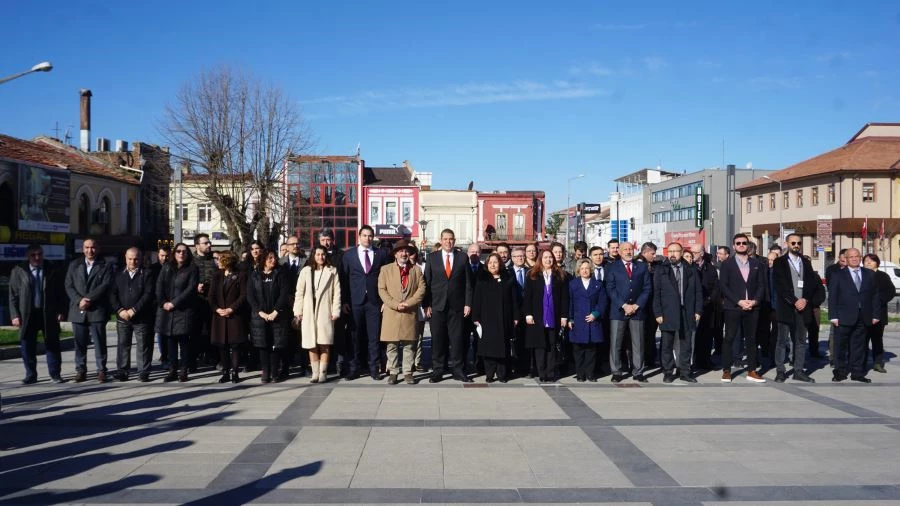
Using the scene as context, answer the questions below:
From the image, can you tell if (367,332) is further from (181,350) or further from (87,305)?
(87,305)

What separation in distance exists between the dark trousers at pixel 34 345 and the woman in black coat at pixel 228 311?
2153 mm

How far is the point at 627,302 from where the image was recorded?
1080 centimetres

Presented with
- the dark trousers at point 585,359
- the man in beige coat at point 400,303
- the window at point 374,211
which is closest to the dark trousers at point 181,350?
the man in beige coat at point 400,303

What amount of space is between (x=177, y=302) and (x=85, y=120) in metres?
48.4

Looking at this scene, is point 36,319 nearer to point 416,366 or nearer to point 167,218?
point 416,366

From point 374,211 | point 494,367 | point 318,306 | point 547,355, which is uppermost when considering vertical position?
point 374,211

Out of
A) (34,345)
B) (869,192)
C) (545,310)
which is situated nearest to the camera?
(34,345)

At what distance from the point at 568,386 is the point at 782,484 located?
15.6ft

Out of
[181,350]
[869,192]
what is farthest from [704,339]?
[869,192]

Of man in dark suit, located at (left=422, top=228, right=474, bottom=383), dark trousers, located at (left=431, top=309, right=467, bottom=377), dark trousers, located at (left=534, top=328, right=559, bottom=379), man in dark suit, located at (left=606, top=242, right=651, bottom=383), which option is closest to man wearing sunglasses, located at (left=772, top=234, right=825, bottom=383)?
man in dark suit, located at (left=606, top=242, right=651, bottom=383)

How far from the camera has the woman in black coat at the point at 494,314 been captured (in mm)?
10766

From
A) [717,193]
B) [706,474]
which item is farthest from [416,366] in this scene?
[717,193]

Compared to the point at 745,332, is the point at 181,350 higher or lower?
lower

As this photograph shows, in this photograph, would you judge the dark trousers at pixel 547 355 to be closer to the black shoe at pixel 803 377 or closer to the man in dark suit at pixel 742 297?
the man in dark suit at pixel 742 297
